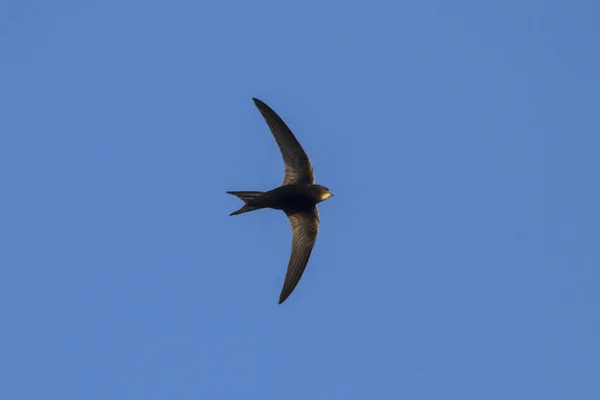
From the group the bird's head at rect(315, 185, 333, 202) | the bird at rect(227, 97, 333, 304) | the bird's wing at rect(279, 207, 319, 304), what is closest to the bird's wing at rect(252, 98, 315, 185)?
the bird at rect(227, 97, 333, 304)

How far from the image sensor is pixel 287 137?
23250 millimetres

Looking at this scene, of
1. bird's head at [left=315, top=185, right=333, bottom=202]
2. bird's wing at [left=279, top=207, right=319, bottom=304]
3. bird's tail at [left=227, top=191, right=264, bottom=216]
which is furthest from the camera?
bird's wing at [left=279, top=207, right=319, bottom=304]

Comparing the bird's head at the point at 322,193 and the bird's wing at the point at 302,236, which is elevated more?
the bird's head at the point at 322,193

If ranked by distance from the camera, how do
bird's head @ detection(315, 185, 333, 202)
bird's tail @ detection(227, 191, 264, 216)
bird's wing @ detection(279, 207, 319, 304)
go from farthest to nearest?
bird's wing @ detection(279, 207, 319, 304)
bird's head @ detection(315, 185, 333, 202)
bird's tail @ detection(227, 191, 264, 216)

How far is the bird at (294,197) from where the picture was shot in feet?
75.4

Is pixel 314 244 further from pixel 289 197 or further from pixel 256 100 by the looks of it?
pixel 256 100

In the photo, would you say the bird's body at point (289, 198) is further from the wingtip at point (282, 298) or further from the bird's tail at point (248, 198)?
the wingtip at point (282, 298)

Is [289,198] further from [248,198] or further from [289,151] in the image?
[289,151]

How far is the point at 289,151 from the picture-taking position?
77.0 feet

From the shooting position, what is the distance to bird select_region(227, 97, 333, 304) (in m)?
23.0

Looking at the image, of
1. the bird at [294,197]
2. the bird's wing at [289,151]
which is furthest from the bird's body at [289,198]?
the bird's wing at [289,151]

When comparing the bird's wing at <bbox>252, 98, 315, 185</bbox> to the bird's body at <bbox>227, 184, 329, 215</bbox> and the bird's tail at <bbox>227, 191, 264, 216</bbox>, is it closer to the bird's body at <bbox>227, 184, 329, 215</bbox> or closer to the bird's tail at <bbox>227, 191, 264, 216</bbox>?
the bird's body at <bbox>227, 184, 329, 215</bbox>

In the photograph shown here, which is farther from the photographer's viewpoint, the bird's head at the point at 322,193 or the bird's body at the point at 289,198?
the bird's head at the point at 322,193

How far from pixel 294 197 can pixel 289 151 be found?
95 centimetres
